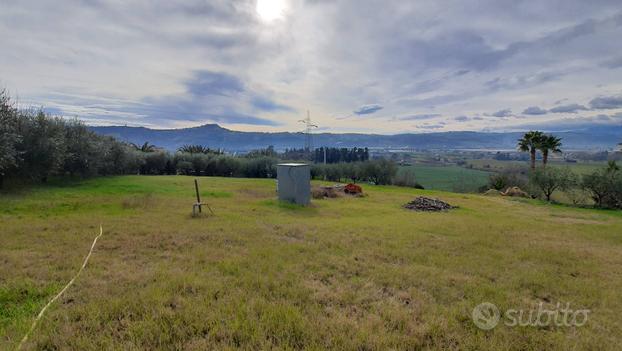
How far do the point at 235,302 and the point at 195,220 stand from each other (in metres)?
6.67

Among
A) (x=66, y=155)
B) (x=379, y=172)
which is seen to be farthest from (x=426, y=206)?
(x=379, y=172)

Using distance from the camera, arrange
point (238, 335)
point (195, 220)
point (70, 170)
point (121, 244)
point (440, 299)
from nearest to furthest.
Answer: point (238, 335) < point (440, 299) < point (121, 244) < point (195, 220) < point (70, 170)

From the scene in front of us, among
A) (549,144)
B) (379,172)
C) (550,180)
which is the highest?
(549,144)

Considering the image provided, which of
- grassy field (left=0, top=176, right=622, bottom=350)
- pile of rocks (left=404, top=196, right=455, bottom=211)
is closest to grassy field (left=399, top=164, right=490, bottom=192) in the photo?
pile of rocks (left=404, top=196, right=455, bottom=211)

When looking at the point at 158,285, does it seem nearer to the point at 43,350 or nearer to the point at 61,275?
the point at 43,350

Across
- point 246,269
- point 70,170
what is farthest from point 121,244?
point 70,170

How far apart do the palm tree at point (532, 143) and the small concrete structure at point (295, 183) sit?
35.8 metres

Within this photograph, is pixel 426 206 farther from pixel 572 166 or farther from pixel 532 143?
pixel 572 166

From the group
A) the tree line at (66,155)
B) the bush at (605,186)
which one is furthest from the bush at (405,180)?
the tree line at (66,155)

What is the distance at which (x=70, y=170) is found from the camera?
2270 centimetres

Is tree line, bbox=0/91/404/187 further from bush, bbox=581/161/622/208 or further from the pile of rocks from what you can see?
bush, bbox=581/161/622/208

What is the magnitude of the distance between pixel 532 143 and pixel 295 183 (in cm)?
3770

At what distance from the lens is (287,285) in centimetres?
473

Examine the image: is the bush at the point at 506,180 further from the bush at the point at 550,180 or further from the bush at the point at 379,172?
the bush at the point at 379,172
